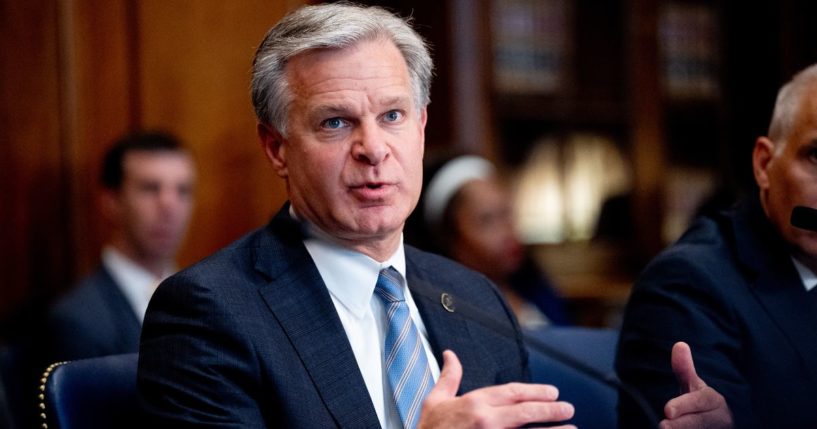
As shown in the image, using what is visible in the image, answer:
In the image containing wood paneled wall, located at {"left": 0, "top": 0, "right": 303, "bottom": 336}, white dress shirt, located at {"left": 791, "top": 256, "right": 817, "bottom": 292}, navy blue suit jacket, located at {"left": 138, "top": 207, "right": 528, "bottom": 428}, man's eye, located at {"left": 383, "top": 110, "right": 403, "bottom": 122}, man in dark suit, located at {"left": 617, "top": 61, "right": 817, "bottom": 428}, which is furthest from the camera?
wood paneled wall, located at {"left": 0, "top": 0, "right": 303, "bottom": 336}

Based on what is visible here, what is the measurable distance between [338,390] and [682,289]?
2.32ft

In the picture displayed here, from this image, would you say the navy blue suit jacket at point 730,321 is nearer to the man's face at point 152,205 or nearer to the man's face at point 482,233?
the man's face at point 482,233

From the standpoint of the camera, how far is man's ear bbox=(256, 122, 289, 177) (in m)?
1.76

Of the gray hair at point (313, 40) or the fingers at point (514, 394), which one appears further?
the gray hair at point (313, 40)

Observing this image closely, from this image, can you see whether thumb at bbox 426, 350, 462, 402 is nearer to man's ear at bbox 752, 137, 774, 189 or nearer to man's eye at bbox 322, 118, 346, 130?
man's eye at bbox 322, 118, 346, 130

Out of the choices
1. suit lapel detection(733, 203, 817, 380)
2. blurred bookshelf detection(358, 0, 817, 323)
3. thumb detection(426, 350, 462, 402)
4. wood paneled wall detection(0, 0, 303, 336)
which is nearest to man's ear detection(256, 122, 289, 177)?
thumb detection(426, 350, 462, 402)

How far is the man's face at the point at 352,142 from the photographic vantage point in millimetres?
1672

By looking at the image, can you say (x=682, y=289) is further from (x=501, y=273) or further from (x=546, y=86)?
(x=546, y=86)

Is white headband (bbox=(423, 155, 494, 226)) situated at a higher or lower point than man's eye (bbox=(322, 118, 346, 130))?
lower

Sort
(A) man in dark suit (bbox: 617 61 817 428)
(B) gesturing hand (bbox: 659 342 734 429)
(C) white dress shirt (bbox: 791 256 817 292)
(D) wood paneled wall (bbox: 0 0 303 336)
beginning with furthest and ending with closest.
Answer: (D) wood paneled wall (bbox: 0 0 303 336) → (C) white dress shirt (bbox: 791 256 817 292) → (A) man in dark suit (bbox: 617 61 817 428) → (B) gesturing hand (bbox: 659 342 734 429)

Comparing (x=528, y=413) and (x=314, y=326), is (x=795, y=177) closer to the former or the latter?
(x=528, y=413)

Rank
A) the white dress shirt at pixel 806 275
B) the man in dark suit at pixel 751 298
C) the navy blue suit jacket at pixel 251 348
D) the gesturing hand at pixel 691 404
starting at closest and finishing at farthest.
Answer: the navy blue suit jacket at pixel 251 348
the gesturing hand at pixel 691 404
the man in dark suit at pixel 751 298
the white dress shirt at pixel 806 275

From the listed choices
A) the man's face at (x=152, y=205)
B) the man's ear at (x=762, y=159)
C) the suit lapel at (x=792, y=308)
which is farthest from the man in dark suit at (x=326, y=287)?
the man's face at (x=152, y=205)

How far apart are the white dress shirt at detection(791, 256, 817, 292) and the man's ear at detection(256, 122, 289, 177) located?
959 mm
